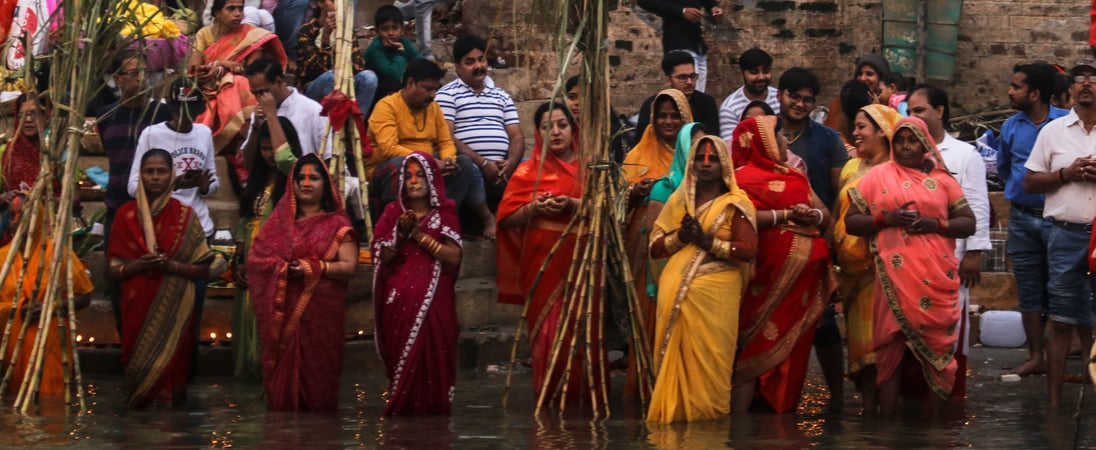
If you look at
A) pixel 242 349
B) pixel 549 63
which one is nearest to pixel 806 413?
pixel 242 349

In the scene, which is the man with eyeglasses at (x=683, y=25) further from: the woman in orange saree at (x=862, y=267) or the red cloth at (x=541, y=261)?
the woman in orange saree at (x=862, y=267)

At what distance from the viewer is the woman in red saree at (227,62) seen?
39.3 ft

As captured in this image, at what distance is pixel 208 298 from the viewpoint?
11.3 m

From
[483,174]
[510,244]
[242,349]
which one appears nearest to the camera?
[510,244]

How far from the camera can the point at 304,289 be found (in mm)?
9469

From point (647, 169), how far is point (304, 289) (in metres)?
1.92

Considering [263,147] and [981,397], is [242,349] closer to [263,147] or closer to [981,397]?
[263,147]

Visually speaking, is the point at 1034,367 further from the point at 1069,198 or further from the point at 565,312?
the point at 565,312

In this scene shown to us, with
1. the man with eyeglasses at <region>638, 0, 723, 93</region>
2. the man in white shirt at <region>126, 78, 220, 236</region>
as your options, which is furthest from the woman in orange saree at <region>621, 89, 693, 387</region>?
the man with eyeglasses at <region>638, 0, 723, 93</region>

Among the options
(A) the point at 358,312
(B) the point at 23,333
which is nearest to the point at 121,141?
(A) the point at 358,312

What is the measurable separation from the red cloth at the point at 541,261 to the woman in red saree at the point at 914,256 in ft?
4.57

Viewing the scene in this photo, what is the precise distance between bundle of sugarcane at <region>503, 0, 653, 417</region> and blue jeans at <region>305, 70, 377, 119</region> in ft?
11.9

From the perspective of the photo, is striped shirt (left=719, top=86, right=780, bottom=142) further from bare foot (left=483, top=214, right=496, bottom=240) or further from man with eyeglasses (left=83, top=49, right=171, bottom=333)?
man with eyeglasses (left=83, top=49, right=171, bottom=333)

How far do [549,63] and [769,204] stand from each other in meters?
6.32
